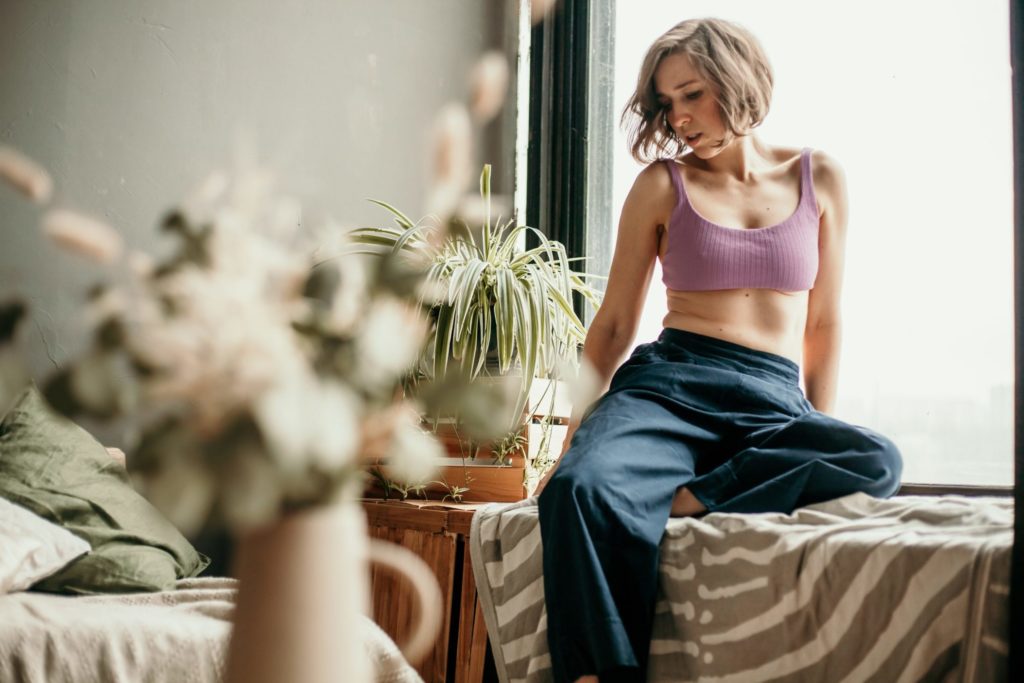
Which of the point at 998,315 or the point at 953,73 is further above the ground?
the point at 953,73

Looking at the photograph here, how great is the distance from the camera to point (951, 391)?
7.02 feet

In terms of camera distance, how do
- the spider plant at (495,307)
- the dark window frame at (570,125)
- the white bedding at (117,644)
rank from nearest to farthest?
the white bedding at (117,644), the spider plant at (495,307), the dark window frame at (570,125)

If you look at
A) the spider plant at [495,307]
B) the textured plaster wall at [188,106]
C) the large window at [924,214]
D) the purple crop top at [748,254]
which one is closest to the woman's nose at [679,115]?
the purple crop top at [748,254]

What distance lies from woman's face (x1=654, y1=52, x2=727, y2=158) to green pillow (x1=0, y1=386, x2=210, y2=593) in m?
1.35

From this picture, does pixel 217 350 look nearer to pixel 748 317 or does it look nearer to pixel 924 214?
pixel 748 317

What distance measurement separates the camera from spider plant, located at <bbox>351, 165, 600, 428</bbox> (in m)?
2.23

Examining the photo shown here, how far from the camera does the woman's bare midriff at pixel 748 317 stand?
1.71 meters

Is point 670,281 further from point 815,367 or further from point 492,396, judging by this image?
point 492,396

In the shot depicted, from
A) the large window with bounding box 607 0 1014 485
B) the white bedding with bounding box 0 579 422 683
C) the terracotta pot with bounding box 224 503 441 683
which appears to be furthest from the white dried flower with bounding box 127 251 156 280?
the large window with bounding box 607 0 1014 485

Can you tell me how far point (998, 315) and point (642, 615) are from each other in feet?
4.09

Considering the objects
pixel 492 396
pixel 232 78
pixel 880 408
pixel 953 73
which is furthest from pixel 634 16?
pixel 492 396

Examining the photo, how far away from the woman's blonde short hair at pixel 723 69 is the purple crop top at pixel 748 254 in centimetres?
21

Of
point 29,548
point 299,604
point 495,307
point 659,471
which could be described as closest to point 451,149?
point 299,604

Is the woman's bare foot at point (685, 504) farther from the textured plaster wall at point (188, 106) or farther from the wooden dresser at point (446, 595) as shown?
the textured plaster wall at point (188, 106)
